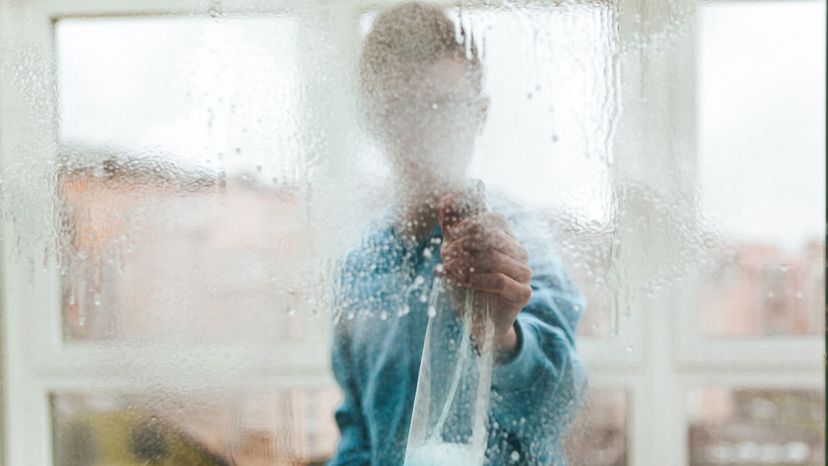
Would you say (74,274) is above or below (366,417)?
above

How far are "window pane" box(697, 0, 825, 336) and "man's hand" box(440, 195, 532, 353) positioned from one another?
191 mm

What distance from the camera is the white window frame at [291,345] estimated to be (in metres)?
0.68

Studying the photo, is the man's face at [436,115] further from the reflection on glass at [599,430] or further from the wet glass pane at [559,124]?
the reflection on glass at [599,430]

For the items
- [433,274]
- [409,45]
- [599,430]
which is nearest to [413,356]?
[433,274]

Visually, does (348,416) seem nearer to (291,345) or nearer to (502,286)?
(291,345)

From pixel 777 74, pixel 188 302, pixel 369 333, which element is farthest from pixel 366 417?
pixel 777 74

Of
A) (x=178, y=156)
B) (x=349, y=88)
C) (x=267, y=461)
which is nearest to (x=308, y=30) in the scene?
(x=349, y=88)

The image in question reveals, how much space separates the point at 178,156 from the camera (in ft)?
2.28

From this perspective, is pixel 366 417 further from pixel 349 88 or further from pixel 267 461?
pixel 349 88

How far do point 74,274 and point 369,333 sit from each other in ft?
1.00

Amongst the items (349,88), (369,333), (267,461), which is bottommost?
(267,461)

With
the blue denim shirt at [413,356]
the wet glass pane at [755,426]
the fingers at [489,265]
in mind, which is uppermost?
the fingers at [489,265]

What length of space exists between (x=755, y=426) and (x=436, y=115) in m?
0.44

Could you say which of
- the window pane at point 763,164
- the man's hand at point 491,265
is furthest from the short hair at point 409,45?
the window pane at point 763,164
